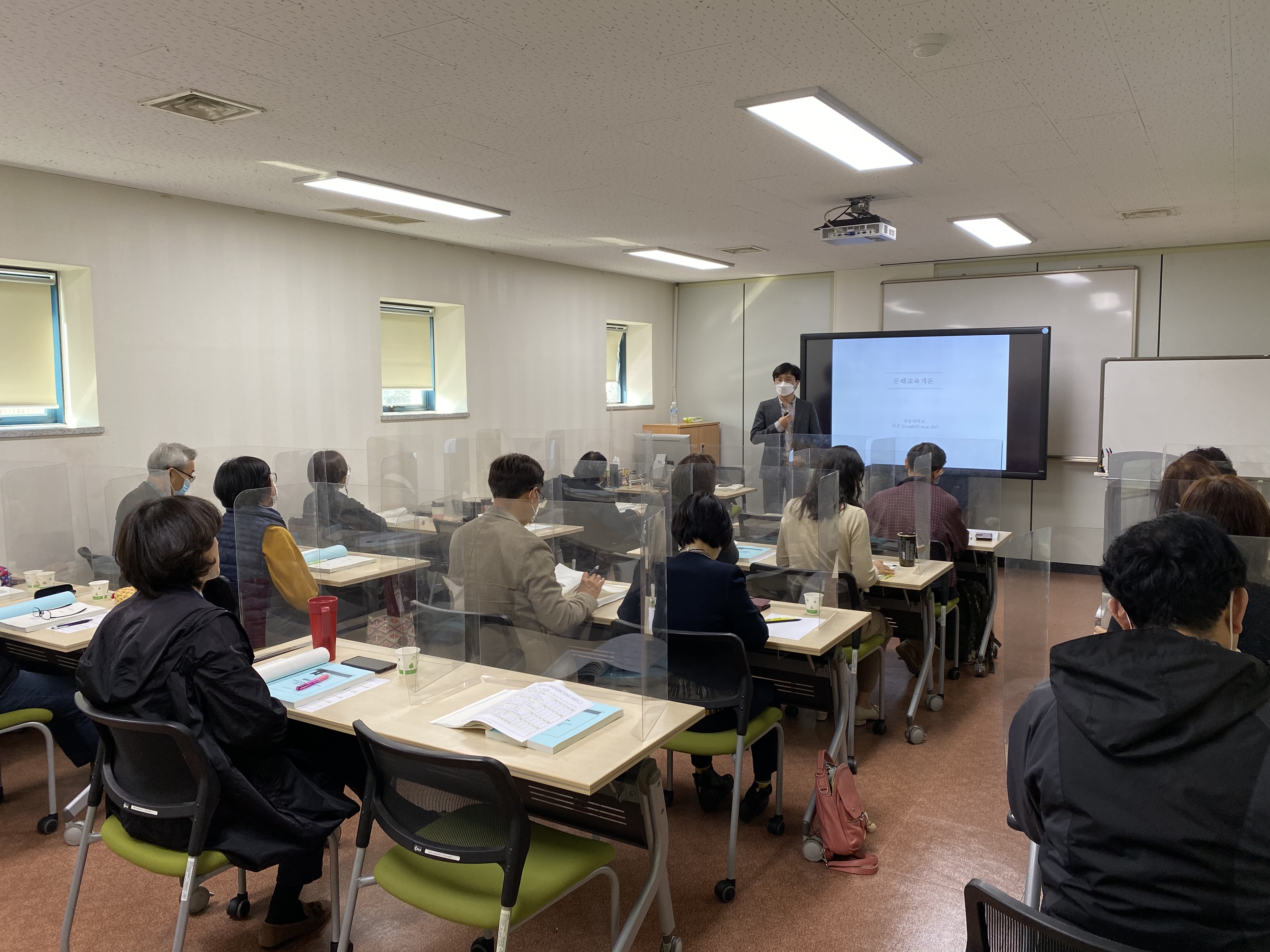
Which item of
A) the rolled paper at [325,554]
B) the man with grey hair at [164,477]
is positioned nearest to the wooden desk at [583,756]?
the rolled paper at [325,554]

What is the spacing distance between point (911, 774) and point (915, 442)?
4.83 metres

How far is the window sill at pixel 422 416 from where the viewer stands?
6.73 metres

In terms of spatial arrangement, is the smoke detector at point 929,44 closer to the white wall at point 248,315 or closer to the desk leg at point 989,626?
the desk leg at point 989,626

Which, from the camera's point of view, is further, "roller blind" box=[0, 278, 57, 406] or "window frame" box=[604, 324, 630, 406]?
"window frame" box=[604, 324, 630, 406]

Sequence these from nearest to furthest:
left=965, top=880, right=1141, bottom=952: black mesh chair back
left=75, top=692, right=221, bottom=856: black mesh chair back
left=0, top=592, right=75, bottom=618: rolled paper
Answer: left=965, top=880, right=1141, bottom=952: black mesh chair back, left=75, top=692, right=221, bottom=856: black mesh chair back, left=0, top=592, right=75, bottom=618: rolled paper

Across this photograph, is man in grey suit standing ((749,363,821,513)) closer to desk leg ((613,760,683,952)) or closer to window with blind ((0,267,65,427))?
desk leg ((613,760,683,952))

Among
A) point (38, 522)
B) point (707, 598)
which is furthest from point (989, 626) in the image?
point (38, 522)

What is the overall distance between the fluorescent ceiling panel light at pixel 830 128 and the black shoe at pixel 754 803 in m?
2.61

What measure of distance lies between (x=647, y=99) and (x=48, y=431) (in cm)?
369

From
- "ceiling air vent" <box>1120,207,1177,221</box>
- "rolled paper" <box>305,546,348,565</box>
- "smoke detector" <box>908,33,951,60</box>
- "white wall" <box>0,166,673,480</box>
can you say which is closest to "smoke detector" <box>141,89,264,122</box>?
"white wall" <box>0,166,673,480</box>

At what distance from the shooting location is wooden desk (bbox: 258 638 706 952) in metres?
1.97

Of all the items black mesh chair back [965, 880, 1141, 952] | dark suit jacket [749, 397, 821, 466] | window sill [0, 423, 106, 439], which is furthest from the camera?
dark suit jacket [749, 397, 821, 466]

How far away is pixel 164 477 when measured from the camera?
4434mm

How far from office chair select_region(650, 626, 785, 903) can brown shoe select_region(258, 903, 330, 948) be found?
114cm
